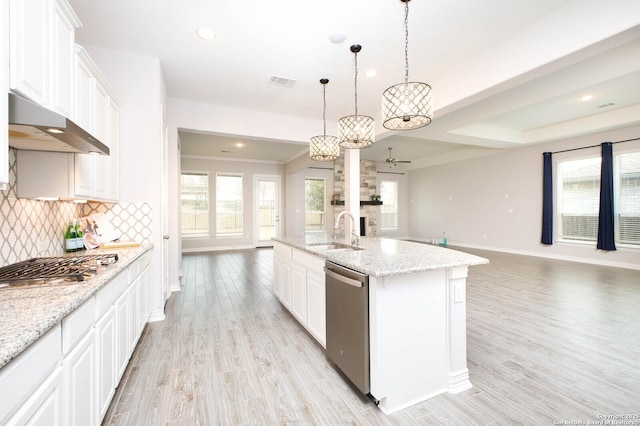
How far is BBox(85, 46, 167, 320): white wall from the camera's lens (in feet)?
9.76

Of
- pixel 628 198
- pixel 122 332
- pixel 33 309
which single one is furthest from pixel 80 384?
pixel 628 198

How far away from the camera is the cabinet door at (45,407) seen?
821 millimetres

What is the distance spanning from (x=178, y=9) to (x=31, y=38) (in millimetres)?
1405

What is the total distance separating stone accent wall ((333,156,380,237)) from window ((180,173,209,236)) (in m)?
4.10

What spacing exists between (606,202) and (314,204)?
725cm

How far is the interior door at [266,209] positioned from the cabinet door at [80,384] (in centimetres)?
773

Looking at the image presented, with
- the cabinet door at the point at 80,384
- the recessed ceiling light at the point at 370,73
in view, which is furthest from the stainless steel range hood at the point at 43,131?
the recessed ceiling light at the point at 370,73

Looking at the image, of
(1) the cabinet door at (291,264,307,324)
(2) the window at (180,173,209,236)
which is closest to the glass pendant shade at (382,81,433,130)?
(1) the cabinet door at (291,264,307,324)

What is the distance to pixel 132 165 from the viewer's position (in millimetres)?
3008

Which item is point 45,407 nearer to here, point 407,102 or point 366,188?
point 407,102

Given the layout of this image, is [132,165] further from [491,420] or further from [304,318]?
[491,420]

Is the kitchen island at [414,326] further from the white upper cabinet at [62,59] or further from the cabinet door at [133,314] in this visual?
the white upper cabinet at [62,59]

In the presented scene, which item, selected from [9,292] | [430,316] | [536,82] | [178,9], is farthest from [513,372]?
[178,9]

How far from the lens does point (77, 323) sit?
3.97ft
